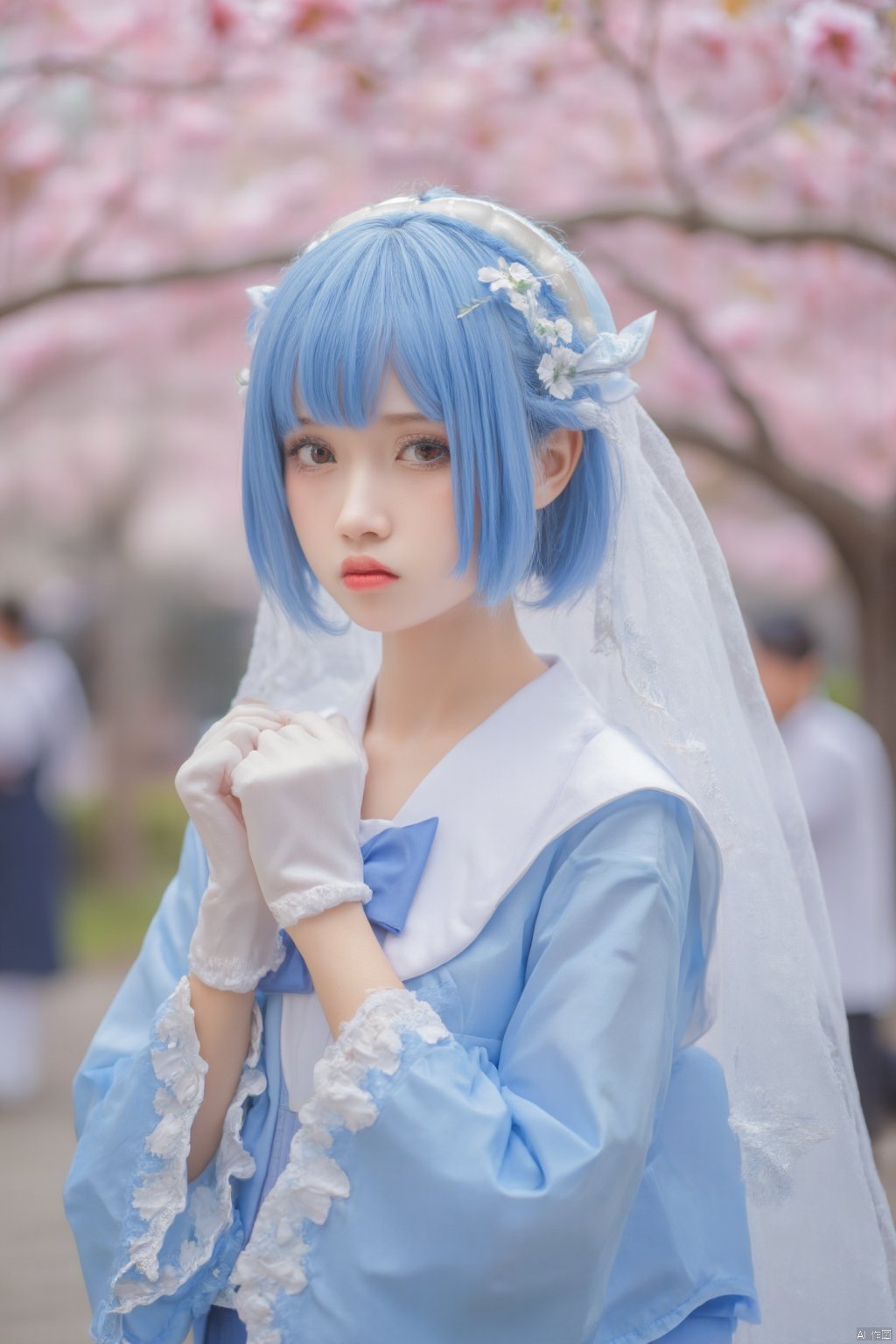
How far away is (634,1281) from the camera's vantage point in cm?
147

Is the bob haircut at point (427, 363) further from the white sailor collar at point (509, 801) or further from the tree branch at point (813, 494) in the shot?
the tree branch at point (813, 494)

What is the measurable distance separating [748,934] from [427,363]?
0.72 m

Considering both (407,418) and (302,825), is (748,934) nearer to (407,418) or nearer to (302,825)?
(302,825)

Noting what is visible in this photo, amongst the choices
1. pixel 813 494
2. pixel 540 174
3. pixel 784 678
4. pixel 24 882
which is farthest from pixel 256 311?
pixel 540 174

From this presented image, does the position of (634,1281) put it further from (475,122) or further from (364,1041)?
(475,122)

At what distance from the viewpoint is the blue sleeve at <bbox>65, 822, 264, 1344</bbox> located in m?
1.47

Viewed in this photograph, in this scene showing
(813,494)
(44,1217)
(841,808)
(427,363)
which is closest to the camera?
(427,363)

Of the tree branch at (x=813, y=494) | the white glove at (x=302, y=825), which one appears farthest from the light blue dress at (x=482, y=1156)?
the tree branch at (x=813, y=494)

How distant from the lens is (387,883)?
149 centimetres

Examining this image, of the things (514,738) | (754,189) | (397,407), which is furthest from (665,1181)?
(754,189)

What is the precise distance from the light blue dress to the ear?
256 millimetres

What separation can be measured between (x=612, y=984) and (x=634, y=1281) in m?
0.34

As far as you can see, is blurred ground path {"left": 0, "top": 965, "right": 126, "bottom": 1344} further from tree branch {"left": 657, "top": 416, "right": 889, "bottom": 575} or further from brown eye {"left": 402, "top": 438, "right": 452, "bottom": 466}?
tree branch {"left": 657, "top": 416, "right": 889, "bottom": 575}

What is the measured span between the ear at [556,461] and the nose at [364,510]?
0.62ft
